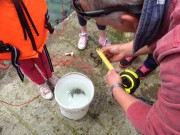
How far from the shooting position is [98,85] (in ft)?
9.96

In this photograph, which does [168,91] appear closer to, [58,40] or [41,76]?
[41,76]

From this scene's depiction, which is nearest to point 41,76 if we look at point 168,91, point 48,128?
point 48,128

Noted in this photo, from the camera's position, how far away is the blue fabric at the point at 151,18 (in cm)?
122

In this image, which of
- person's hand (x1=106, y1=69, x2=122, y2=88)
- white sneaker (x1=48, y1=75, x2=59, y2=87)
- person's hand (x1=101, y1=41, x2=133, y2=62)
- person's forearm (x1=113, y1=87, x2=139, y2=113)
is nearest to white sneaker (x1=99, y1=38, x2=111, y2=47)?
white sneaker (x1=48, y1=75, x2=59, y2=87)

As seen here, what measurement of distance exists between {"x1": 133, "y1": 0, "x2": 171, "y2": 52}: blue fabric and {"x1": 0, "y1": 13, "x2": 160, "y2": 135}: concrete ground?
1588 millimetres

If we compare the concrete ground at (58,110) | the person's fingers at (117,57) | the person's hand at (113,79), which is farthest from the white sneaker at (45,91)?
the person's hand at (113,79)

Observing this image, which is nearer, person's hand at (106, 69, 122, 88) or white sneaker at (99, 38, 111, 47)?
person's hand at (106, 69, 122, 88)

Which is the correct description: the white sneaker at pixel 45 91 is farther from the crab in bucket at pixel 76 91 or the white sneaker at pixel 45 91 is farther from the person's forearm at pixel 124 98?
the person's forearm at pixel 124 98

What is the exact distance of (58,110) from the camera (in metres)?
2.85

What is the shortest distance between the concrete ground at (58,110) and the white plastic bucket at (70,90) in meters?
0.15

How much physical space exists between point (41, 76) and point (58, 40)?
0.81 m

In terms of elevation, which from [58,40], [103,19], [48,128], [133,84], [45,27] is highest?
A: [103,19]

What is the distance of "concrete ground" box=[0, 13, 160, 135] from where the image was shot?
8.91ft

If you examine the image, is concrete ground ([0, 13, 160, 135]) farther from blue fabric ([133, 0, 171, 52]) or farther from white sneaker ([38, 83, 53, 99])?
blue fabric ([133, 0, 171, 52])
